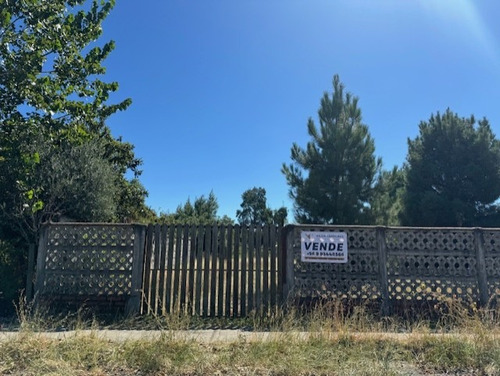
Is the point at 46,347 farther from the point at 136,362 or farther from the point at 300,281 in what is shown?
the point at 300,281

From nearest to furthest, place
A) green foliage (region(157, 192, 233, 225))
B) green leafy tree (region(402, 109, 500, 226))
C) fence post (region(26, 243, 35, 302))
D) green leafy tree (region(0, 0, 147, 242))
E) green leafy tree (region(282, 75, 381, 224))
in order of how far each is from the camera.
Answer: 1. green leafy tree (region(0, 0, 147, 242))
2. fence post (region(26, 243, 35, 302))
3. green leafy tree (region(282, 75, 381, 224))
4. green leafy tree (region(402, 109, 500, 226))
5. green foliage (region(157, 192, 233, 225))

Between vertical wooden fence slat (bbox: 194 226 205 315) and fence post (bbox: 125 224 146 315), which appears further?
vertical wooden fence slat (bbox: 194 226 205 315)

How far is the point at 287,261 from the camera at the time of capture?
23.8 feet

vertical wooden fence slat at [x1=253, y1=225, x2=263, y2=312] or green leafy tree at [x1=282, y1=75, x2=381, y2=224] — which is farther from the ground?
green leafy tree at [x1=282, y1=75, x2=381, y2=224]

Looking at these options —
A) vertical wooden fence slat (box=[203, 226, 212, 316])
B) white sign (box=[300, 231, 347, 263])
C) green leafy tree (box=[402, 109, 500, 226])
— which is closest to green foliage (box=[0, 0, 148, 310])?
vertical wooden fence slat (box=[203, 226, 212, 316])

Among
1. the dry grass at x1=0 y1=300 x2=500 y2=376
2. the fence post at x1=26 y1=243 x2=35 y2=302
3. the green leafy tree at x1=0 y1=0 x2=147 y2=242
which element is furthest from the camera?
the fence post at x1=26 y1=243 x2=35 y2=302

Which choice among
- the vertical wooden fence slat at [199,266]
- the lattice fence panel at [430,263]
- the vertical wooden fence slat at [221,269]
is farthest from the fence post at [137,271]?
the lattice fence panel at [430,263]

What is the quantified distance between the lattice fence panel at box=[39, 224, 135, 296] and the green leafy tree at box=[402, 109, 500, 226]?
1522cm

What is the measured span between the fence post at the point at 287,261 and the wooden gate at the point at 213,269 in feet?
0.34

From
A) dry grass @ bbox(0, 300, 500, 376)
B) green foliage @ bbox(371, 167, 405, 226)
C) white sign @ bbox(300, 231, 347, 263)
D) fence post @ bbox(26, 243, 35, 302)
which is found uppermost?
green foliage @ bbox(371, 167, 405, 226)

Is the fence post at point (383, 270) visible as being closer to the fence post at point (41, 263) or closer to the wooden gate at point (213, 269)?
the wooden gate at point (213, 269)

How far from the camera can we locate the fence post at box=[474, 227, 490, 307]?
7012 mm

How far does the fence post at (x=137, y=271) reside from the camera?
705 cm

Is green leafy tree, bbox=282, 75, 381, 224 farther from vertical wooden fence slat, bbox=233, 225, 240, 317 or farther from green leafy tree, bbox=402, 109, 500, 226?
vertical wooden fence slat, bbox=233, 225, 240, 317
